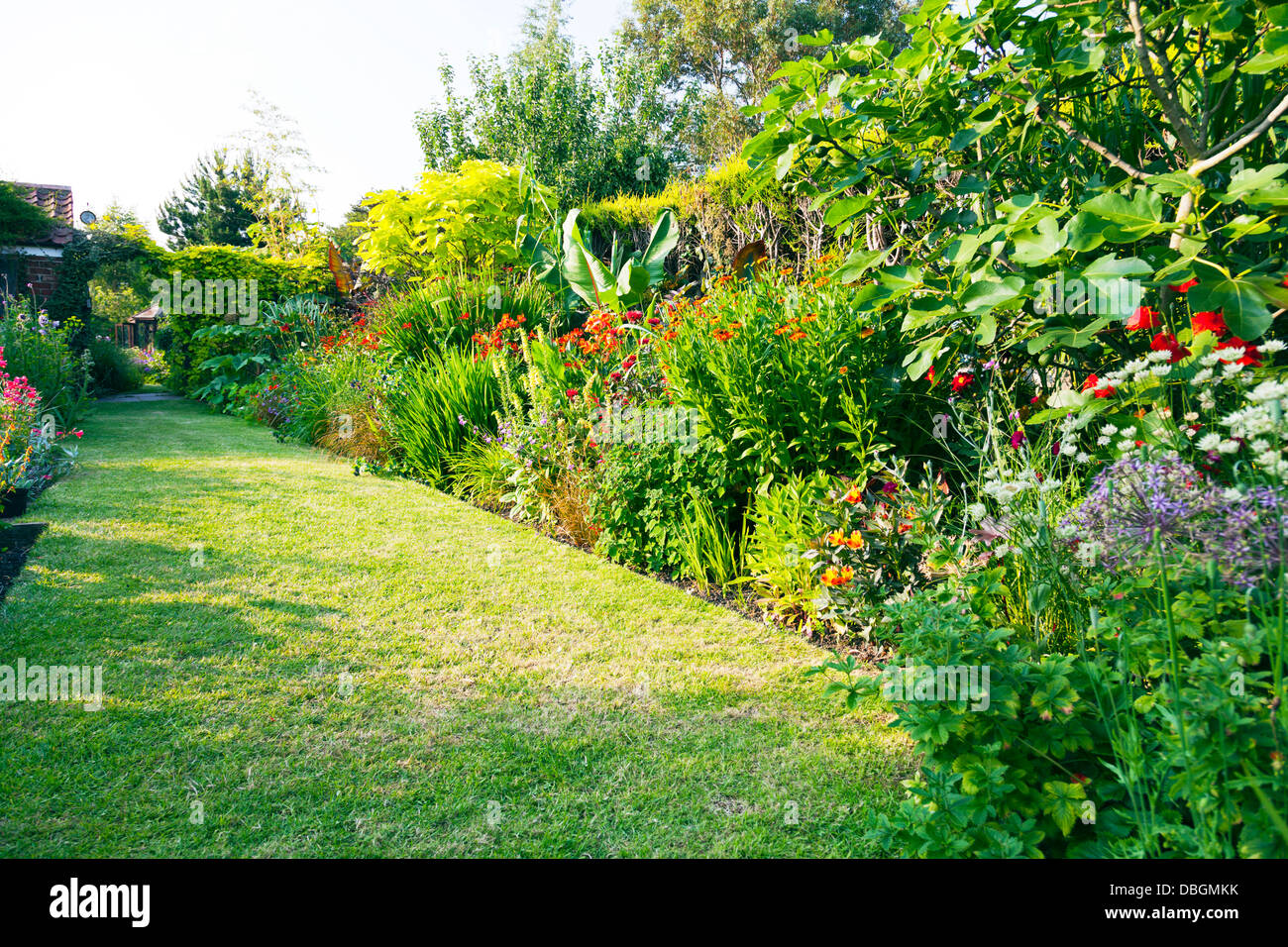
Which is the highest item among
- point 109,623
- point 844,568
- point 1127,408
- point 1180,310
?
point 1180,310

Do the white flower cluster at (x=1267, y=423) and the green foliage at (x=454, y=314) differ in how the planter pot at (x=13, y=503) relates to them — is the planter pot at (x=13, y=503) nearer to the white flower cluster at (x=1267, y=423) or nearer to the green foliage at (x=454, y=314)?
the green foliage at (x=454, y=314)

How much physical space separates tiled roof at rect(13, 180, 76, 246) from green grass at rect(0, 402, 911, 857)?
1469cm

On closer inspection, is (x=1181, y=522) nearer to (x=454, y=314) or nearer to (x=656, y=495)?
(x=656, y=495)

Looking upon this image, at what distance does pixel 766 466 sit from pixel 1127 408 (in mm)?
1947

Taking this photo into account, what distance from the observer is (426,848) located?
2.28 metres

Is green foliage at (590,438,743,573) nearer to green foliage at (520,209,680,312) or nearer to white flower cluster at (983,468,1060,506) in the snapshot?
white flower cluster at (983,468,1060,506)

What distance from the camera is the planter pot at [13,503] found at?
5367mm

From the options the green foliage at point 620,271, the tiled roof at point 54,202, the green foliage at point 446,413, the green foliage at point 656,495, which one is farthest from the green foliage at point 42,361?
the tiled roof at point 54,202

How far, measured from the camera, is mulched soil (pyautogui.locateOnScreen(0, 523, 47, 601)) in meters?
4.27

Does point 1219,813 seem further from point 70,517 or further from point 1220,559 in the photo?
point 70,517

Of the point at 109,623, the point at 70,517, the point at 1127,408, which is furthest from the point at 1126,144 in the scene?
the point at 70,517

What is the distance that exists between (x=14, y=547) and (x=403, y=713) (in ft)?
11.6
